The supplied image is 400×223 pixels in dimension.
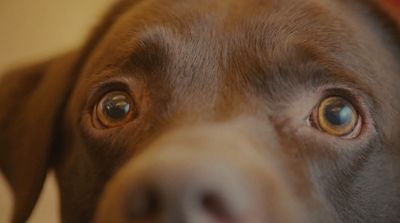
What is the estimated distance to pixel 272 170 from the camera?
1.08 m

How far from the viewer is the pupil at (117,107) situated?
1400 mm

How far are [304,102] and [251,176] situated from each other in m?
0.34

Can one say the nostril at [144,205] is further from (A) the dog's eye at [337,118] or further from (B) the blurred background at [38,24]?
(B) the blurred background at [38,24]

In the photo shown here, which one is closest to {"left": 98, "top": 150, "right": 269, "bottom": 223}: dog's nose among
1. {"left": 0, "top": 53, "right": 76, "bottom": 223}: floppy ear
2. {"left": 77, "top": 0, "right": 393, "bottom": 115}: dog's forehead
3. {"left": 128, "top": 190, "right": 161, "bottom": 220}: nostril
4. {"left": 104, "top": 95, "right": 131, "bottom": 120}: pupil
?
{"left": 128, "top": 190, "right": 161, "bottom": 220}: nostril

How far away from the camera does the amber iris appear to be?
1.30 metres

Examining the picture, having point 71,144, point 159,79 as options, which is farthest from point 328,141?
point 71,144

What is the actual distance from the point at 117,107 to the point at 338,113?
46 centimetres

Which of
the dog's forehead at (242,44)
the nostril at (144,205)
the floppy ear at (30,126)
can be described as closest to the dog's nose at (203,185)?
the nostril at (144,205)

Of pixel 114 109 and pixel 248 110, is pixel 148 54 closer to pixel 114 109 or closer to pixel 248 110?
pixel 114 109

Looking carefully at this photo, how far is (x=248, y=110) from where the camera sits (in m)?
1.22

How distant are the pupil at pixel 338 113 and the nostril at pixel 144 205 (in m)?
0.48

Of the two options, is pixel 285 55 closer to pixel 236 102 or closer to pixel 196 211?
pixel 236 102

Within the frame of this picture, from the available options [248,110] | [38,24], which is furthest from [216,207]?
[38,24]

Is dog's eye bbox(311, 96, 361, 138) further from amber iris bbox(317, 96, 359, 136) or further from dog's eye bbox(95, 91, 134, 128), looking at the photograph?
dog's eye bbox(95, 91, 134, 128)
